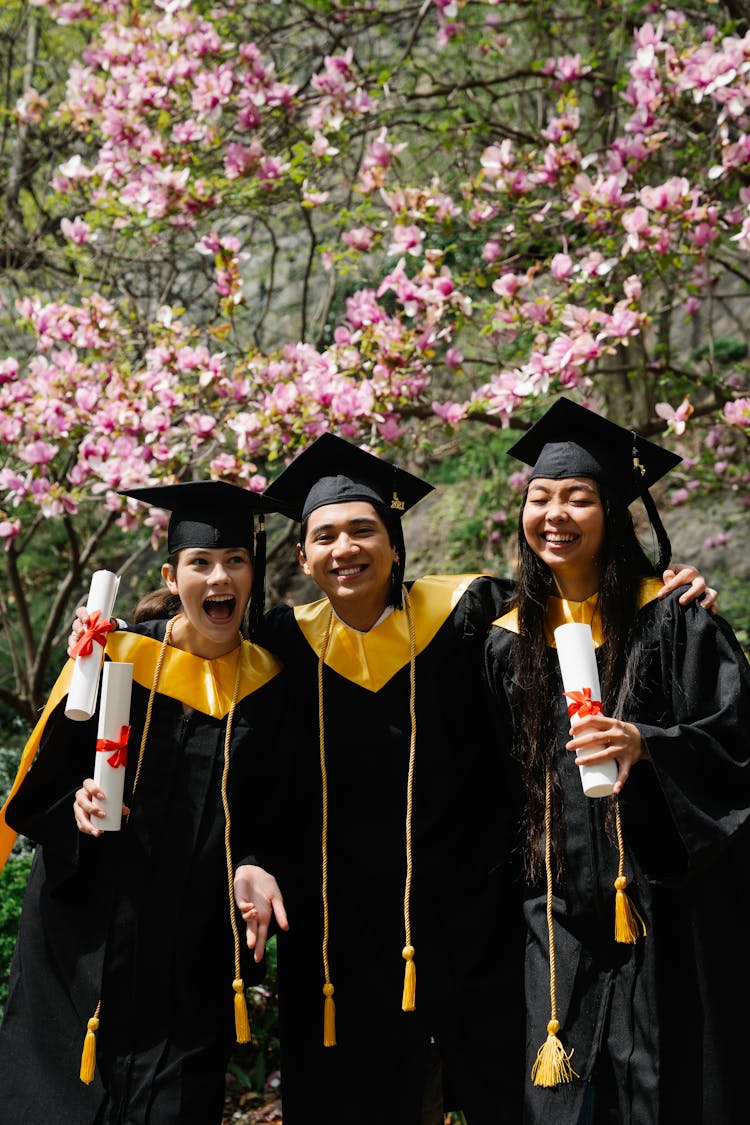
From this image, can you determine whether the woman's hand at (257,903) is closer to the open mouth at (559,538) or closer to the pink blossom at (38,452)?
the open mouth at (559,538)

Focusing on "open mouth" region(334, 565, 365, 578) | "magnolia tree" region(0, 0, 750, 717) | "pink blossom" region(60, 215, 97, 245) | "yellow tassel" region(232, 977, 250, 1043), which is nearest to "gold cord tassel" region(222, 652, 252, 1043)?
"yellow tassel" region(232, 977, 250, 1043)

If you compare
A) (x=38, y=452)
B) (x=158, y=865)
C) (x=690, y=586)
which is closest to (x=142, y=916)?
(x=158, y=865)

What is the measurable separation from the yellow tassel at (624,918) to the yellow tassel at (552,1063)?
275mm

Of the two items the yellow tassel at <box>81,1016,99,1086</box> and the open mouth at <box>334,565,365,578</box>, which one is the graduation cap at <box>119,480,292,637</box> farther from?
the yellow tassel at <box>81,1016,99,1086</box>

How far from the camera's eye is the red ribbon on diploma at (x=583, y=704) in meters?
2.23

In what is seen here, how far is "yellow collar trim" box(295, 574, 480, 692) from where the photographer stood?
2.88 metres

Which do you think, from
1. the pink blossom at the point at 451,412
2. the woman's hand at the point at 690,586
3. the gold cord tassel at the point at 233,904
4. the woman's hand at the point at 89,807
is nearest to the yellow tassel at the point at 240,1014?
the gold cord tassel at the point at 233,904

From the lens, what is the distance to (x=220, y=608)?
2.76m

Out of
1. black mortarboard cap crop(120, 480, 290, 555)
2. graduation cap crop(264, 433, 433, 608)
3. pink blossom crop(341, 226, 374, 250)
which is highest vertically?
pink blossom crop(341, 226, 374, 250)

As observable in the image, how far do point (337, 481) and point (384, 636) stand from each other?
43cm

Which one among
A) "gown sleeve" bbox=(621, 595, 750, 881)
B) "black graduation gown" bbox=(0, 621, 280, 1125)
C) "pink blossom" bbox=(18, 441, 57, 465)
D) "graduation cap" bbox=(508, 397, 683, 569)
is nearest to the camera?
"gown sleeve" bbox=(621, 595, 750, 881)

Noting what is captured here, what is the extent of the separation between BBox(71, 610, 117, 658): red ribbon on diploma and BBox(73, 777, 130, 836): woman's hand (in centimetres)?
30

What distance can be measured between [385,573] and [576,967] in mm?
1065

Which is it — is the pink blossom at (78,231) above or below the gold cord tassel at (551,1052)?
above
